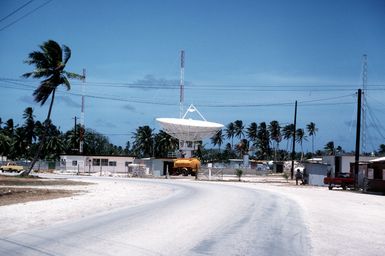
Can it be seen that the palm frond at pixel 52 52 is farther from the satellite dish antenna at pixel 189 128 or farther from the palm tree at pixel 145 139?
the palm tree at pixel 145 139

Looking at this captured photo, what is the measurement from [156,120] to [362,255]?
53.6 meters

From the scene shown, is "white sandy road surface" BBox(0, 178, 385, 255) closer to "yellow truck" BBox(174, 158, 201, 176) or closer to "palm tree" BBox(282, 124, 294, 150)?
"yellow truck" BBox(174, 158, 201, 176)

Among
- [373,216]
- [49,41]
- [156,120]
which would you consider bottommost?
[373,216]

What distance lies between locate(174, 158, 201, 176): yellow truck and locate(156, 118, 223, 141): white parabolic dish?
3172 mm

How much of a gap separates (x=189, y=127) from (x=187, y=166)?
577 cm

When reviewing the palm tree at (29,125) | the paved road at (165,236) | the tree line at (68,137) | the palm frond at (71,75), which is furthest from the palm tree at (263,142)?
the paved road at (165,236)

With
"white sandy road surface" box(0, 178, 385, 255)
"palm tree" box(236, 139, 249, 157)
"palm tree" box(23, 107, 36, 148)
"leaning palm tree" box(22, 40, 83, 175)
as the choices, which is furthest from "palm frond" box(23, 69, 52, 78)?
"palm tree" box(236, 139, 249, 157)

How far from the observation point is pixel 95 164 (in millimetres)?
78375

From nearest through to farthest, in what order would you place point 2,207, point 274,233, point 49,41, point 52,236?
point 52,236 → point 274,233 → point 2,207 → point 49,41

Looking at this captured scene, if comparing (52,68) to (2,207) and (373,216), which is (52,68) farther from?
(373,216)

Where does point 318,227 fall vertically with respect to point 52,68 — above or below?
below

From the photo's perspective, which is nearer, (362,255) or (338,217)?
(362,255)

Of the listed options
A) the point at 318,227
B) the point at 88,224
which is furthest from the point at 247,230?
the point at 88,224

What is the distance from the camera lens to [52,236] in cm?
1038
